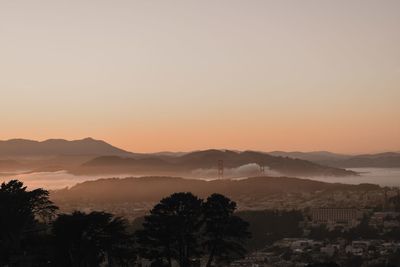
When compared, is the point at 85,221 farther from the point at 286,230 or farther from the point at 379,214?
the point at 379,214

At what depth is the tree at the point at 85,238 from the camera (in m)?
22.4

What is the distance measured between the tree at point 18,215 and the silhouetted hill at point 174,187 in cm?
9697

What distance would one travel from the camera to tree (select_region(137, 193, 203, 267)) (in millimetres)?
24297

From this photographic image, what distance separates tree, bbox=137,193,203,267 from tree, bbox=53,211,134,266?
1374mm

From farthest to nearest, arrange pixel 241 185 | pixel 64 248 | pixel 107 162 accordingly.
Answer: pixel 107 162 < pixel 241 185 < pixel 64 248

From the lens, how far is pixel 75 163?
620ft

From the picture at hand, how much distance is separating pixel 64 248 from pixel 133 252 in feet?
9.50

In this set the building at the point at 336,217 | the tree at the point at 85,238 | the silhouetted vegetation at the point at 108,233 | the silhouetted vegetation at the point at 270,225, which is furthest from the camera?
the building at the point at 336,217

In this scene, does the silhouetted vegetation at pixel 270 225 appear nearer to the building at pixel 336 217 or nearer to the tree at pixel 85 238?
the building at pixel 336 217

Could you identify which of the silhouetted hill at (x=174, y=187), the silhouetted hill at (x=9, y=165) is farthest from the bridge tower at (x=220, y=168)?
the silhouetted hill at (x=9, y=165)

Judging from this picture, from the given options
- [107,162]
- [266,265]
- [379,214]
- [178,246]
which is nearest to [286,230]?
[379,214]

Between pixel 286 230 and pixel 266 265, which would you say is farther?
pixel 286 230

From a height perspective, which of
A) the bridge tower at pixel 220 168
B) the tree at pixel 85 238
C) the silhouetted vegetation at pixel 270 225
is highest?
the bridge tower at pixel 220 168

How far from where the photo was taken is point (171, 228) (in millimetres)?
24203
